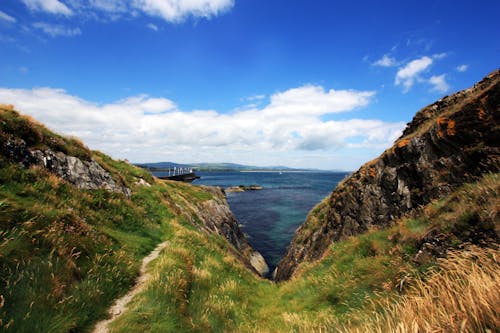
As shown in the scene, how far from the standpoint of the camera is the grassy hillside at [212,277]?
4.06 metres

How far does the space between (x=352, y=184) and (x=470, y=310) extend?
60.1ft

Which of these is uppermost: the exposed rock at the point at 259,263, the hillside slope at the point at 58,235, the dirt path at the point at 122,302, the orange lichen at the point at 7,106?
the orange lichen at the point at 7,106

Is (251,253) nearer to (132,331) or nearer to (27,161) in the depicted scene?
(27,161)

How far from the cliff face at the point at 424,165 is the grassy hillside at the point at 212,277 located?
324 cm

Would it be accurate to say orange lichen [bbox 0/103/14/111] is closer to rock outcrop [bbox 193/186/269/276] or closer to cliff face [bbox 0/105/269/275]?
cliff face [bbox 0/105/269/275]

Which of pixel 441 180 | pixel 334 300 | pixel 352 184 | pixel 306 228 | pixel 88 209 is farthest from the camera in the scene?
pixel 306 228

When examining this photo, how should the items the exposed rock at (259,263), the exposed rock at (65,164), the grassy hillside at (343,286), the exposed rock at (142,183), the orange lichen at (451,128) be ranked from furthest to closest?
1. the exposed rock at (259,263)
2. the exposed rock at (142,183)
3. the orange lichen at (451,128)
4. the exposed rock at (65,164)
5. the grassy hillside at (343,286)

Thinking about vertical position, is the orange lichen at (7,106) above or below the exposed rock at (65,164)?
above

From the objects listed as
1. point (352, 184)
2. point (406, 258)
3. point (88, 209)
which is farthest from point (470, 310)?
point (352, 184)

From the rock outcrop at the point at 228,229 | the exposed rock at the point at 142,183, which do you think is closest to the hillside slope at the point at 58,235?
the exposed rock at the point at 142,183

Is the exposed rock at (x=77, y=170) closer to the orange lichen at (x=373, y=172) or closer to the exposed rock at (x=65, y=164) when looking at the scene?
the exposed rock at (x=65, y=164)

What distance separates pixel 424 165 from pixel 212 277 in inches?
515

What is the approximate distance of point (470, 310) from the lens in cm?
268

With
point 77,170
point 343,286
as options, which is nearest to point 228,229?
point 77,170
